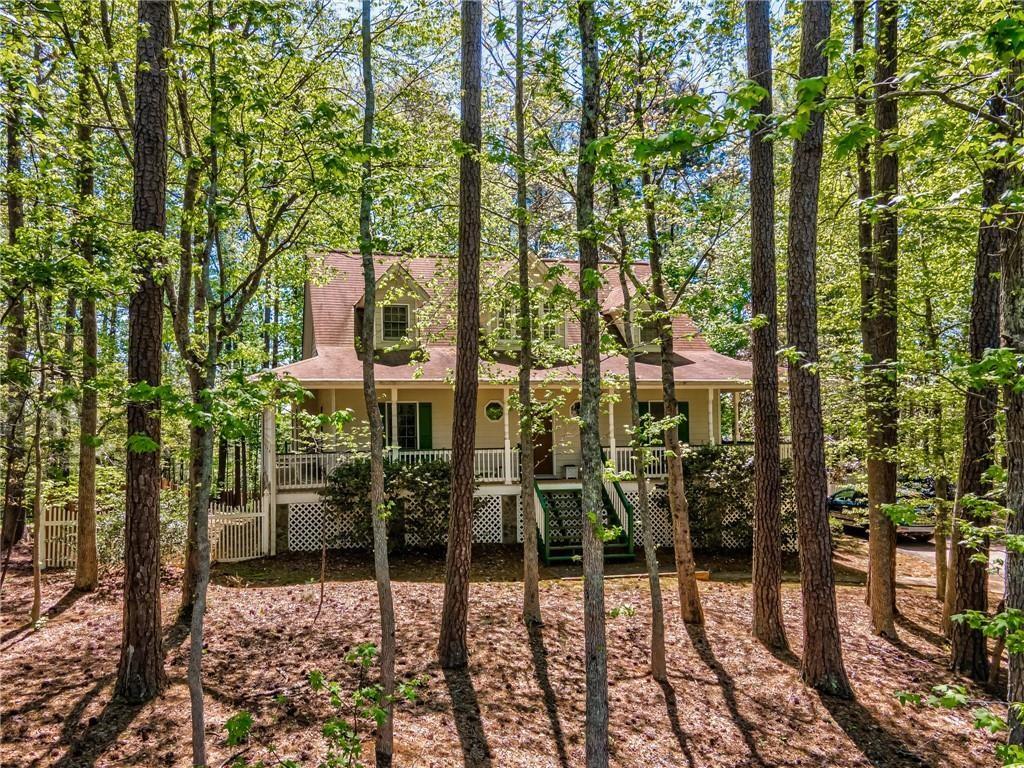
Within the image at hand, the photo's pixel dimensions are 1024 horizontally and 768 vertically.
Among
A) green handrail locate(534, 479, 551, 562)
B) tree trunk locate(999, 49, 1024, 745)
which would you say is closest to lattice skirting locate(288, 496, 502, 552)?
green handrail locate(534, 479, 551, 562)

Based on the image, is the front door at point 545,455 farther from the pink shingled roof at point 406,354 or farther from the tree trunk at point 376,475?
the tree trunk at point 376,475

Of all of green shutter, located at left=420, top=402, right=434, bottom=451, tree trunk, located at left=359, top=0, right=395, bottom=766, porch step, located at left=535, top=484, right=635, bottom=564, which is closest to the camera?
tree trunk, located at left=359, top=0, right=395, bottom=766

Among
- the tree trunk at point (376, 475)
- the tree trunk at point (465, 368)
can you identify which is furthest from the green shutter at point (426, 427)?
the tree trunk at point (376, 475)

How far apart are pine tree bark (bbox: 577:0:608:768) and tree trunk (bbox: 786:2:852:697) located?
3261 millimetres

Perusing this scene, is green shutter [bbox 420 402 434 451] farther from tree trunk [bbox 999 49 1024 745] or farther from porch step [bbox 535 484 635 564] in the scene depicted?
tree trunk [bbox 999 49 1024 745]

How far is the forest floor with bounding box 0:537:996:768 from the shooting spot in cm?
550

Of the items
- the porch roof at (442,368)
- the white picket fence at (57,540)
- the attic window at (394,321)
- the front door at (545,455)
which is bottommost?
the white picket fence at (57,540)

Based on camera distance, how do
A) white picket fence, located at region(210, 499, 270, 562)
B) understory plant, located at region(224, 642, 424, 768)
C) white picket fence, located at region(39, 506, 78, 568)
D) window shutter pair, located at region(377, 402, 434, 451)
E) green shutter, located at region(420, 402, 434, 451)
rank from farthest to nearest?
green shutter, located at region(420, 402, 434, 451) → window shutter pair, located at region(377, 402, 434, 451) → white picket fence, located at region(210, 499, 270, 562) → white picket fence, located at region(39, 506, 78, 568) → understory plant, located at region(224, 642, 424, 768)

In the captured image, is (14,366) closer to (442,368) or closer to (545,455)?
(442,368)

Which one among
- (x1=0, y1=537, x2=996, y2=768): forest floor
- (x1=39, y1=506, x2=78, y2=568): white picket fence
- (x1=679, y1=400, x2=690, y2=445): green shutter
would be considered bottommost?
(x1=0, y1=537, x2=996, y2=768): forest floor

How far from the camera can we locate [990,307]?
6.97m

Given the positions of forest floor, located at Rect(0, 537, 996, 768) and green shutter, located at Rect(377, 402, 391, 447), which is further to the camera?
green shutter, located at Rect(377, 402, 391, 447)

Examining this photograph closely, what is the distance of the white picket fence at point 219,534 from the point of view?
1093 centimetres

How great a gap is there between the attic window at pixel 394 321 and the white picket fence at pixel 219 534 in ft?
17.8
